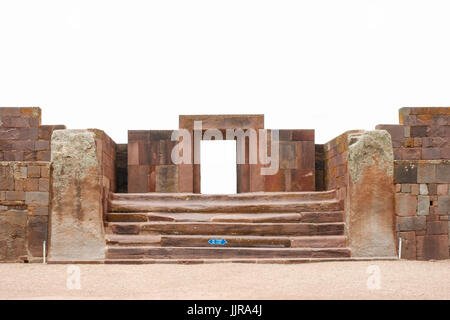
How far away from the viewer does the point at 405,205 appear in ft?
29.5

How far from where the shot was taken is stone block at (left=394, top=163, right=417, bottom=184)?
9.06m

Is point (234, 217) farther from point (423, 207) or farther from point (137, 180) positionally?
point (137, 180)

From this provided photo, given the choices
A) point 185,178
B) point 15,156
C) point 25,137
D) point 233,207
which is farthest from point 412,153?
point 15,156

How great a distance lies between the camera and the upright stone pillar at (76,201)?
342 inches

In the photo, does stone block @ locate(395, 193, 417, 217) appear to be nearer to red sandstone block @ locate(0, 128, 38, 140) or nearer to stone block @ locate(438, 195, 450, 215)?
stone block @ locate(438, 195, 450, 215)

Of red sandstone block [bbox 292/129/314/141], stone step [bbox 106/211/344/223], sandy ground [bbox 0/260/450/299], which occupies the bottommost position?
sandy ground [bbox 0/260/450/299]

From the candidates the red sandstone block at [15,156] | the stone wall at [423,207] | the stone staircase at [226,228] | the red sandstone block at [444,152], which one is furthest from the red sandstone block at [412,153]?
the red sandstone block at [15,156]

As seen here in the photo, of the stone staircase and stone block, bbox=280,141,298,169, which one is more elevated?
stone block, bbox=280,141,298,169

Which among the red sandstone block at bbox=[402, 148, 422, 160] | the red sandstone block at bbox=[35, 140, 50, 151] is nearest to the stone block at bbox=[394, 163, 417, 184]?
the red sandstone block at bbox=[402, 148, 422, 160]

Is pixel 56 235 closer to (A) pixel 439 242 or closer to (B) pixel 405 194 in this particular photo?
(B) pixel 405 194

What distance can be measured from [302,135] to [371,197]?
4052 mm

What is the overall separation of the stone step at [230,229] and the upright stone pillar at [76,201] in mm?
493

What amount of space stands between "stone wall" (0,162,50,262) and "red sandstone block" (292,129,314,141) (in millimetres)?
6039

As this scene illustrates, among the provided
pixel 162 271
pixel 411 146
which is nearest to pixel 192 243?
pixel 162 271
